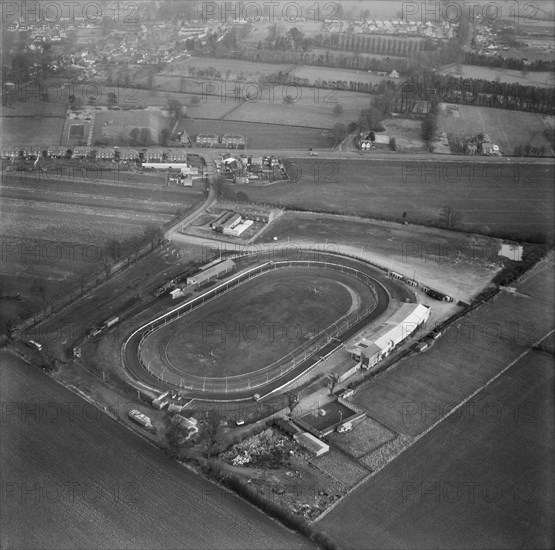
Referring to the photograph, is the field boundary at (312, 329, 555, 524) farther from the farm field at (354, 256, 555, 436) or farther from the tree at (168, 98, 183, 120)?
the tree at (168, 98, 183, 120)

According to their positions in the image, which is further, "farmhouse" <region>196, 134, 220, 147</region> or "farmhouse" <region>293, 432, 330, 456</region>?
"farmhouse" <region>196, 134, 220, 147</region>

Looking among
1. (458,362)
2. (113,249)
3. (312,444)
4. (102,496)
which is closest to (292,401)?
(312,444)

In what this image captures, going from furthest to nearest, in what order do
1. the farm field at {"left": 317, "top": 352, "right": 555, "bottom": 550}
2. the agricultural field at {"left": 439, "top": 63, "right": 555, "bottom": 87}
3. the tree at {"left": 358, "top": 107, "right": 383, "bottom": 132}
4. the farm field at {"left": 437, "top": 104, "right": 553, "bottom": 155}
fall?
the agricultural field at {"left": 439, "top": 63, "right": 555, "bottom": 87} < the tree at {"left": 358, "top": 107, "right": 383, "bottom": 132} < the farm field at {"left": 437, "top": 104, "right": 553, "bottom": 155} < the farm field at {"left": 317, "top": 352, "right": 555, "bottom": 550}

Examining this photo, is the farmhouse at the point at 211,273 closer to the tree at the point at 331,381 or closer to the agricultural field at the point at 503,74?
the tree at the point at 331,381

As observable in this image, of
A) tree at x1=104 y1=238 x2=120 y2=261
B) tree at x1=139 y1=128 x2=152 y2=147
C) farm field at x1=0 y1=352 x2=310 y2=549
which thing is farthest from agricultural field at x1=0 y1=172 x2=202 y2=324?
farm field at x1=0 y1=352 x2=310 y2=549

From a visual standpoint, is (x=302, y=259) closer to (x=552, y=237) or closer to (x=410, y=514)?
(x=552, y=237)

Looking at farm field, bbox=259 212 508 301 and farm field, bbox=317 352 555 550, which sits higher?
farm field, bbox=259 212 508 301
